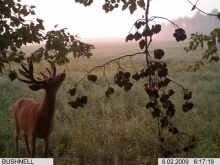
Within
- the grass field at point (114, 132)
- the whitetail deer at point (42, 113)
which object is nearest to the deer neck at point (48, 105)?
the whitetail deer at point (42, 113)

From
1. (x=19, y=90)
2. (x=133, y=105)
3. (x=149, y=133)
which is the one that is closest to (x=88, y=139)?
(x=149, y=133)

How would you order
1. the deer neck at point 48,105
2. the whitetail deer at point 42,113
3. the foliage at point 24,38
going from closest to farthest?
the foliage at point 24,38 → the whitetail deer at point 42,113 → the deer neck at point 48,105

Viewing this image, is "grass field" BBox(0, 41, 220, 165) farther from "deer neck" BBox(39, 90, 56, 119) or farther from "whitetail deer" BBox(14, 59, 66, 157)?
"deer neck" BBox(39, 90, 56, 119)

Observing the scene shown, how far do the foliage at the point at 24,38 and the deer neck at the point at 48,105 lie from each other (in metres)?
0.92

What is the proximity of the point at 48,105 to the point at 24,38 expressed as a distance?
65.6 inches

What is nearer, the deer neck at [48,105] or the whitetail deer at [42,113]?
the whitetail deer at [42,113]

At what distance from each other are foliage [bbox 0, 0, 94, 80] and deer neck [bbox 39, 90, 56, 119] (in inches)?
36.3

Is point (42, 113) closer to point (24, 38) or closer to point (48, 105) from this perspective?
point (48, 105)

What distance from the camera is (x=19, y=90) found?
1109 cm

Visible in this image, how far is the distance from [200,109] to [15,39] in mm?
6240

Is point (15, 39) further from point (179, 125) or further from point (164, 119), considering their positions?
point (179, 125)

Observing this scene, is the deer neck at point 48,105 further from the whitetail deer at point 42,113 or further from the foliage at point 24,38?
the foliage at point 24,38

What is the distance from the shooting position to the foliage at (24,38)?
330 cm

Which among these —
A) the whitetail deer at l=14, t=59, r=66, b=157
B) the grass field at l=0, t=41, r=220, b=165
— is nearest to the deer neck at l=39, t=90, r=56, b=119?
the whitetail deer at l=14, t=59, r=66, b=157
